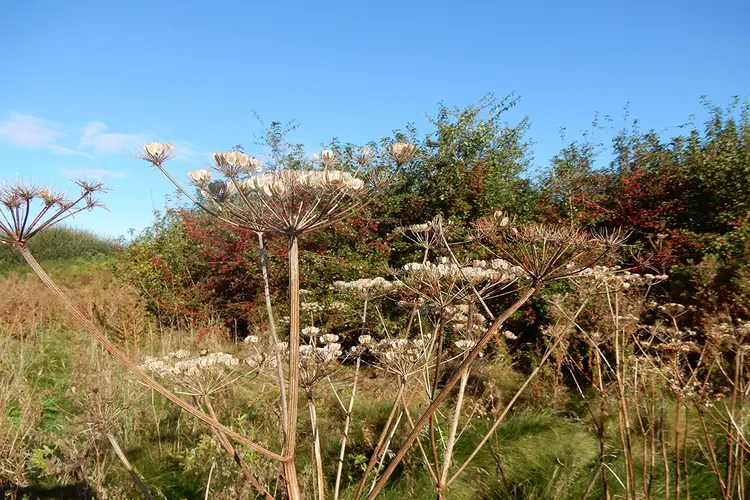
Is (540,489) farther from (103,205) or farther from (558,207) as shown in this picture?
(558,207)

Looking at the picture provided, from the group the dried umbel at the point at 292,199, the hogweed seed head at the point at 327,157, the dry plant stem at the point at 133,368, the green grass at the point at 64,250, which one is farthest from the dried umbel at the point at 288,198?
the green grass at the point at 64,250

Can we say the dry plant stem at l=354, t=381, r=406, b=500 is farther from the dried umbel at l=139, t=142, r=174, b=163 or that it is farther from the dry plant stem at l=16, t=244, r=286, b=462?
the dried umbel at l=139, t=142, r=174, b=163

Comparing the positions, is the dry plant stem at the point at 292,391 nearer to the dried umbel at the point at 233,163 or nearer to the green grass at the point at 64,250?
the dried umbel at the point at 233,163

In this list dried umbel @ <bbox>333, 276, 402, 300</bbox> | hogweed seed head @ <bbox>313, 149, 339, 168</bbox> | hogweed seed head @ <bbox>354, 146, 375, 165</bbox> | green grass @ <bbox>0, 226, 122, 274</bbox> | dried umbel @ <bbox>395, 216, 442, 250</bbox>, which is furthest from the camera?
green grass @ <bbox>0, 226, 122, 274</bbox>

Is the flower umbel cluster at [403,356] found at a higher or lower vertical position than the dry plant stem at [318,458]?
higher

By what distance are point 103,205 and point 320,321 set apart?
5889mm

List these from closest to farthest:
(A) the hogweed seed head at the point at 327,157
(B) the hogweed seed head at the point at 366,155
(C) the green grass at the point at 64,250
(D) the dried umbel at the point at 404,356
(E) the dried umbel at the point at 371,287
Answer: (A) the hogweed seed head at the point at 327,157 → (B) the hogweed seed head at the point at 366,155 → (D) the dried umbel at the point at 404,356 → (E) the dried umbel at the point at 371,287 → (C) the green grass at the point at 64,250

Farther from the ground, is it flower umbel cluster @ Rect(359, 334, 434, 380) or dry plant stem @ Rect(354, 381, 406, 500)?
flower umbel cluster @ Rect(359, 334, 434, 380)

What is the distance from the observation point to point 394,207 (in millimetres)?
8000

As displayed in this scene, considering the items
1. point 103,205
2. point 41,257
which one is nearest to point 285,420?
point 103,205

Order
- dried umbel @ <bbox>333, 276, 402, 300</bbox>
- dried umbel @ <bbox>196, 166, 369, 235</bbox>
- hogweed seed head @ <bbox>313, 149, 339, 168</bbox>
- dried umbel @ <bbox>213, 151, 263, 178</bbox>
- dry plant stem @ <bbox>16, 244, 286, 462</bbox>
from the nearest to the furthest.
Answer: dry plant stem @ <bbox>16, 244, 286, 462</bbox> → dried umbel @ <bbox>196, 166, 369, 235</bbox> → dried umbel @ <bbox>213, 151, 263, 178</bbox> → hogweed seed head @ <bbox>313, 149, 339, 168</bbox> → dried umbel @ <bbox>333, 276, 402, 300</bbox>

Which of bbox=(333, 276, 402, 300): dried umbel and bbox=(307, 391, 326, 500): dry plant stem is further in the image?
bbox=(333, 276, 402, 300): dried umbel

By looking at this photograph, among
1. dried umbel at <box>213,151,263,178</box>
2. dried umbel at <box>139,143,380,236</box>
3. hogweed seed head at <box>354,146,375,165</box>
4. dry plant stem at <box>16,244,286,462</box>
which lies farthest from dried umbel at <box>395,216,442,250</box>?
dry plant stem at <box>16,244,286,462</box>

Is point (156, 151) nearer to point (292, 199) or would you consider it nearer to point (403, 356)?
point (292, 199)
